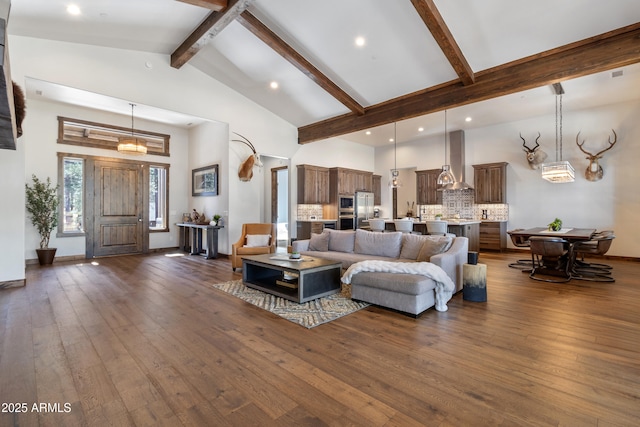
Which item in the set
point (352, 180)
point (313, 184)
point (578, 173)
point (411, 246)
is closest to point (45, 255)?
point (313, 184)

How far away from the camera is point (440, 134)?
952cm

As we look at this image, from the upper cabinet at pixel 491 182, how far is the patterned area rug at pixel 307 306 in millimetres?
6156

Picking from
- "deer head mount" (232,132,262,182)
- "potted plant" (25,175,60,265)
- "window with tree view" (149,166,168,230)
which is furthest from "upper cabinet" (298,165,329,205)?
"potted plant" (25,175,60,265)

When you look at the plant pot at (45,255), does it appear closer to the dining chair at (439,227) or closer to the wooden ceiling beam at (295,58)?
the wooden ceiling beam at (295,58)

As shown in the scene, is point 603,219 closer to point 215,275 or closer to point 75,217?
point 215,275

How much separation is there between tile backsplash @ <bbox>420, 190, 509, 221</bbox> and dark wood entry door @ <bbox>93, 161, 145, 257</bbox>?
339 inches

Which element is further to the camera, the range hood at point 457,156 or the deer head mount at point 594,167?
the range hood at point 457,156

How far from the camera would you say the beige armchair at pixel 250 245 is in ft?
18.6

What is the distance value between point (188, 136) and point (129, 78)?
3.29 meters

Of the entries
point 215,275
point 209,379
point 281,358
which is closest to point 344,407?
point 281,358

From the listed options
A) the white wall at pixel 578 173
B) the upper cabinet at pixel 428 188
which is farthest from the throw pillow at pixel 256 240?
the white wall at pixel 578 173

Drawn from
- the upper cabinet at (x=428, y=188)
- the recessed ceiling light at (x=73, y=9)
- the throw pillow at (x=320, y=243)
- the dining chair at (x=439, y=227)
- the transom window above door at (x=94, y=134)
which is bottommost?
the throw pillow at (x=320, y=243)

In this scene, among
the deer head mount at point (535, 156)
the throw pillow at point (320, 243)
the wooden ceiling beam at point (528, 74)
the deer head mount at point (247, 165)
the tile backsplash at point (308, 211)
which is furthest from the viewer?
the tile backsplash at point (308, 211)

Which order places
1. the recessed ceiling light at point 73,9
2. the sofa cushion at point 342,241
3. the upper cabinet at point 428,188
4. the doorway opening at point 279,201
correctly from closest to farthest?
the recessed ceiling light at point 73,9
the sofa cushion at point 342,241
the doorway opening at point 279,201
the upper cabinet at point 428,188
